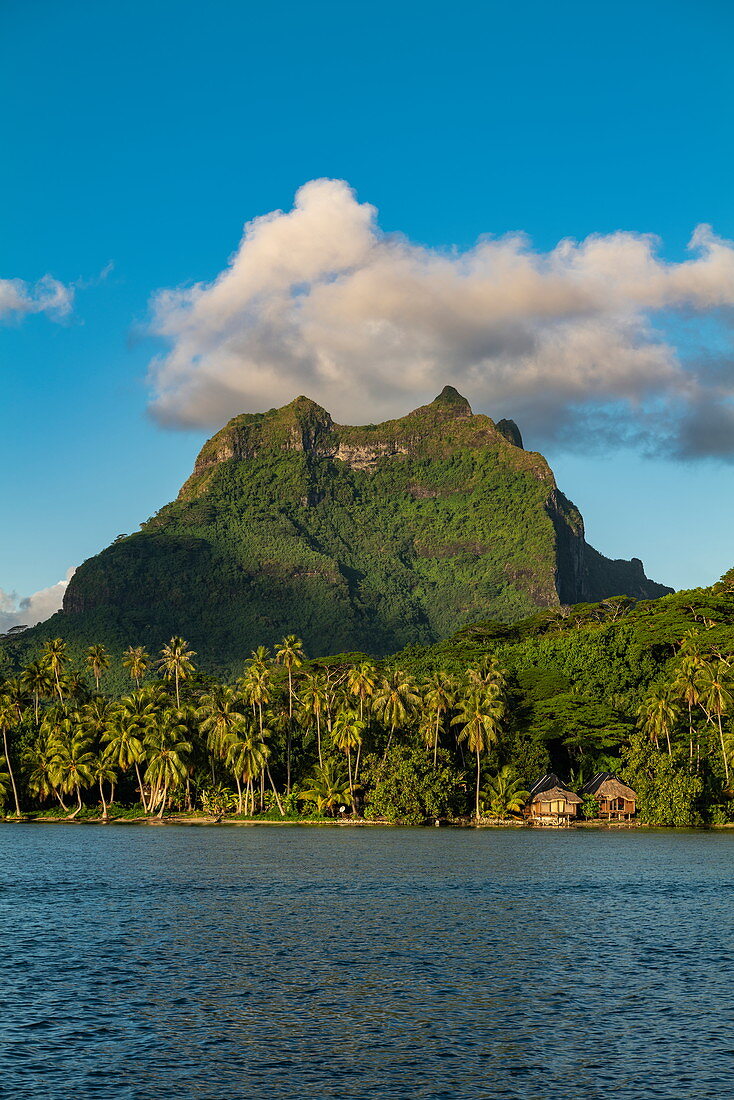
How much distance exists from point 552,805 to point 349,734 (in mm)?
23527

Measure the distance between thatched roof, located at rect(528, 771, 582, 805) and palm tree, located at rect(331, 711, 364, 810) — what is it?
20.0m

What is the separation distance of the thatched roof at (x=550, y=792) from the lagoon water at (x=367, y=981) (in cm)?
4693

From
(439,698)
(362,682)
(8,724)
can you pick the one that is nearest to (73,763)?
(8,724)

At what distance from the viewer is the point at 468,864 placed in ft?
225

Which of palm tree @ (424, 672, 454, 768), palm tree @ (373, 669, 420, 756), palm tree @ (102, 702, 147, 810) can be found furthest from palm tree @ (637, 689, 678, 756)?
palm tree @ (102, 702, 147, 810)

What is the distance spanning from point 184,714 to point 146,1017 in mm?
99795

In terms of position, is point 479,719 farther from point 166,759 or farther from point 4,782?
point 4,782

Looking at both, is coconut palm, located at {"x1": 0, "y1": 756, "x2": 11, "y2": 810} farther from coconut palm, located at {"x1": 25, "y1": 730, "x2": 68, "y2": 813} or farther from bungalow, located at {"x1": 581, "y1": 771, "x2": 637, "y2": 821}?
bungalow, located at {"x1": 581, "y1": 771, "x2": 637, "y2": 821}

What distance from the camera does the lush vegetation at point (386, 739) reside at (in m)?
112

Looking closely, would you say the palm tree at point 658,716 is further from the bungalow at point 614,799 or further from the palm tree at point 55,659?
the palm tree at point 55,659

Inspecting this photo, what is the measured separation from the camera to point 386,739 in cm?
12356

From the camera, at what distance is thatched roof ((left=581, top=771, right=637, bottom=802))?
4523 inches

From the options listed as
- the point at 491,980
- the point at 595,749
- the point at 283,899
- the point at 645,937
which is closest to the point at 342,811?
the point at 595,749

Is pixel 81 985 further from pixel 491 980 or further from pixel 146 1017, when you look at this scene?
pixel 491 980
